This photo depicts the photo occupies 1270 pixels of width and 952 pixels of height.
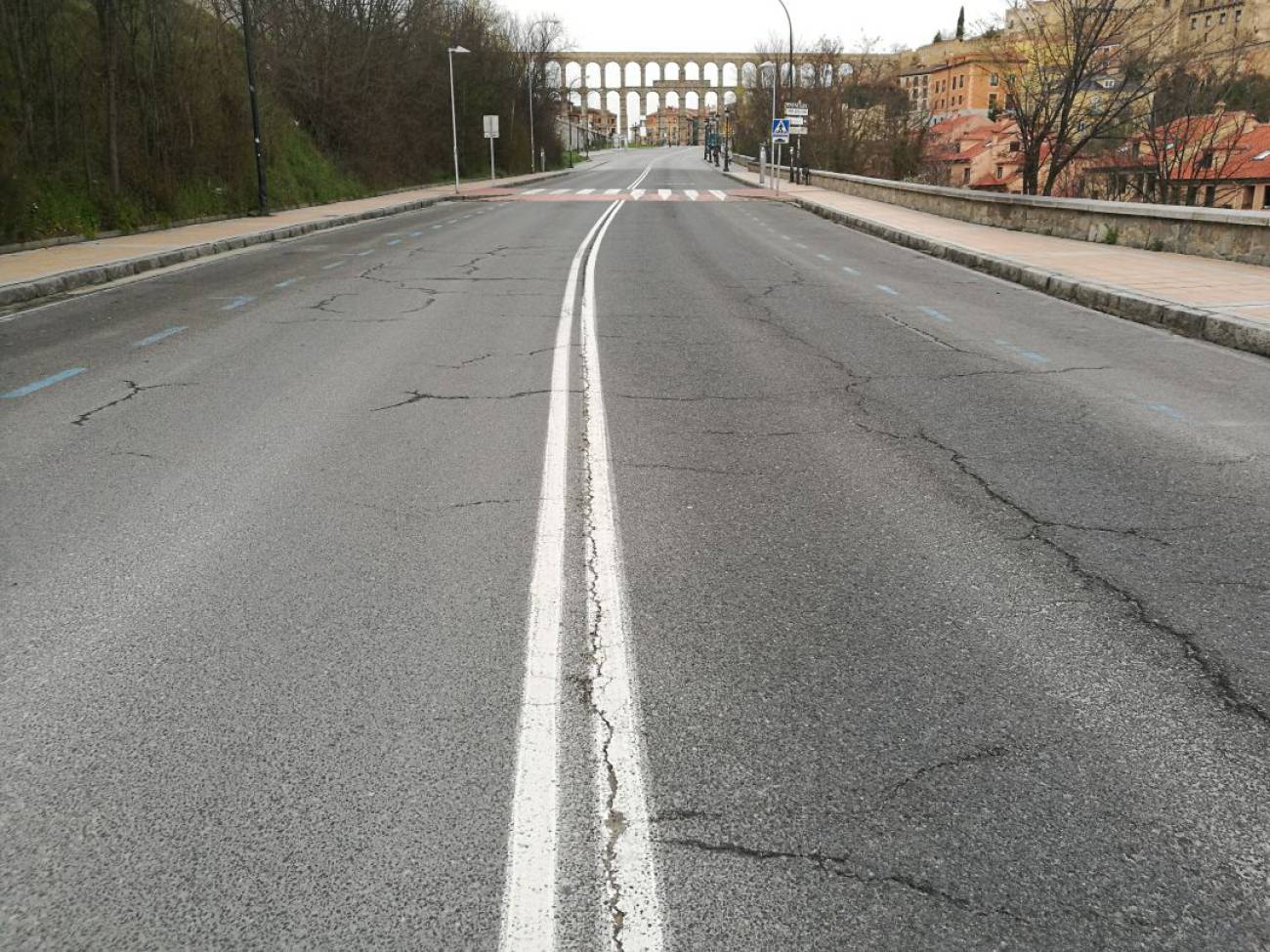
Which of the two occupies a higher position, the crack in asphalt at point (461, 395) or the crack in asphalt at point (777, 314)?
the crack in asphalt at point (777, 314)

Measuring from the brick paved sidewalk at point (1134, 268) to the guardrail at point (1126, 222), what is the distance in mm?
209

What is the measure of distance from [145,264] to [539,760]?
16.0m

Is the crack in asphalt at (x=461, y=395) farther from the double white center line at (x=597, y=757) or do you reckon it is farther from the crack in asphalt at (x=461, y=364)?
the double white center line at (x=597, y=757)

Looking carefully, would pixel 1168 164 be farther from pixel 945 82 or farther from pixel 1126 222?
pixel 945 82

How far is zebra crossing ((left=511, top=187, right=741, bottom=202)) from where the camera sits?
130 ft

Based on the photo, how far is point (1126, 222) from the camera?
1670 centimetres

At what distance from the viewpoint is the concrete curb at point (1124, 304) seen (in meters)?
9.31

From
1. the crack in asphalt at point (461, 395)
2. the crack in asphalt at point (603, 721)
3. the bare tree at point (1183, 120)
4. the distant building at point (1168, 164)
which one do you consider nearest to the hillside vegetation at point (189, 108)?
the crack in asphalt at point (461, 395)

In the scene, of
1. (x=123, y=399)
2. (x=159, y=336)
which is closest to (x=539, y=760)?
(x=123, y=399)

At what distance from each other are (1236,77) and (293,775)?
39.3 meters

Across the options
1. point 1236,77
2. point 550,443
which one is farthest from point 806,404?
point 1236,77

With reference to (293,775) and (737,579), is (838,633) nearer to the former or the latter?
(737,579)

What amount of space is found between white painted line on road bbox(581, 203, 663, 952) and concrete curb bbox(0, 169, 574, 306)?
11.1 meters

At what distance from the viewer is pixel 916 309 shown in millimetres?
11844
